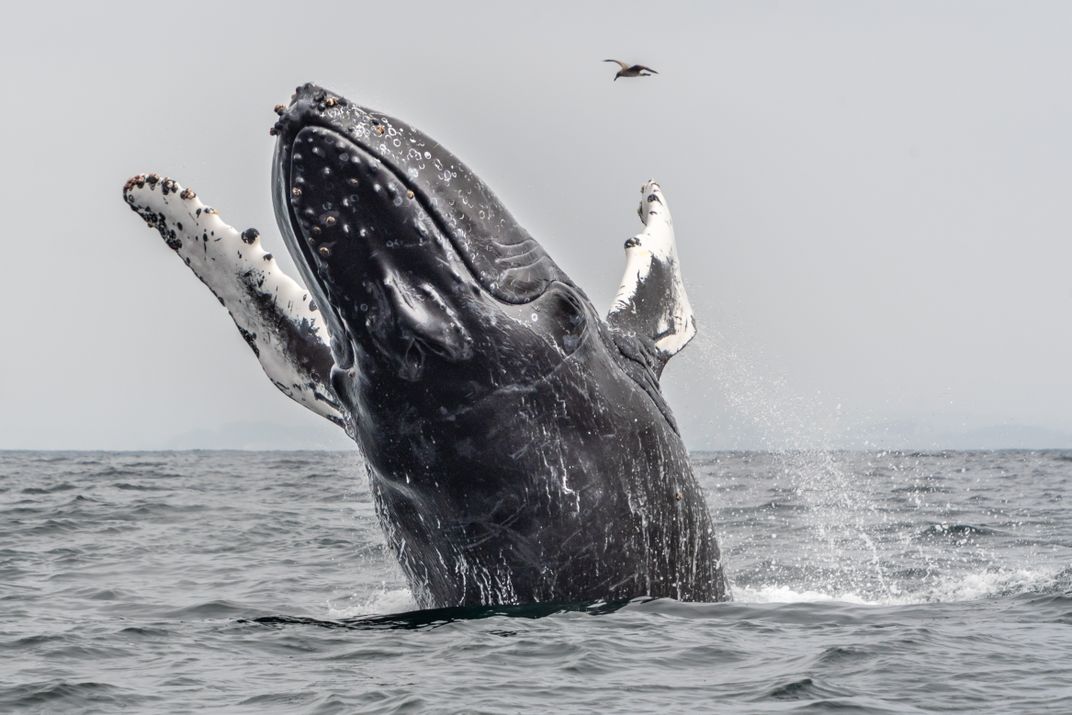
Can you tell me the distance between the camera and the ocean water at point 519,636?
7.95 metres

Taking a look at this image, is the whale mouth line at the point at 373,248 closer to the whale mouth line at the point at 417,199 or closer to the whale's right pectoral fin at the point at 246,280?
the whale mouth line at the point at 417,199

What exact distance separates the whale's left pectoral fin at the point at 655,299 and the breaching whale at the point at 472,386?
1.52ft

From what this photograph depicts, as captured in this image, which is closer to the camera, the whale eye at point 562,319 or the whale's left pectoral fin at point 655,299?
the whale eye at point 562,319

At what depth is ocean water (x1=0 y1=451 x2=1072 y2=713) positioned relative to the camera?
7949 mm

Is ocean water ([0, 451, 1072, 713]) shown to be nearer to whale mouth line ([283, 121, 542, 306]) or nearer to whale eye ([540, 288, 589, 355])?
whale eye ([540, 288, 589, 355])

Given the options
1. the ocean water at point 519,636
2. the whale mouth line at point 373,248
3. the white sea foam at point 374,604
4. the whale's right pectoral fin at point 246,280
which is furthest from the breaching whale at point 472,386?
the white sea foam at point 374,604

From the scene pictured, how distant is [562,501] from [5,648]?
14.6 ft

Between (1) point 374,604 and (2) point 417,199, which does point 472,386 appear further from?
(1) point 374,604

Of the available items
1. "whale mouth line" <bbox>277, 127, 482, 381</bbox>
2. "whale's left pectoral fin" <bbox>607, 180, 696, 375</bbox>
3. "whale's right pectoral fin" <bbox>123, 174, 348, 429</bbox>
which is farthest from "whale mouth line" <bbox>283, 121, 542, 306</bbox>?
"whale's right pectoral fin" <bbox>123, 174, 348, 429</bbox>

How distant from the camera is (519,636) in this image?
Result: 8906mm

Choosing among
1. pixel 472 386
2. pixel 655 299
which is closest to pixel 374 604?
pixel 655 299

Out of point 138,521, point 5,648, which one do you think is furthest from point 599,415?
point 138,521

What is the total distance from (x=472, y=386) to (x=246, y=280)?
296 cm

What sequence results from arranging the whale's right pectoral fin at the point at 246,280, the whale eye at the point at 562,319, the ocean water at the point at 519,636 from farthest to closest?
the whale's right pectoral fin at the point at 246,280
the whale eye at the point at 562,319
the ocean water at the point at 519,636
